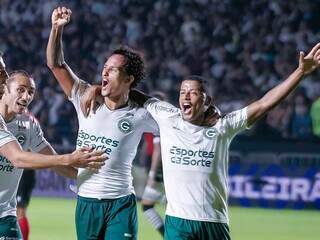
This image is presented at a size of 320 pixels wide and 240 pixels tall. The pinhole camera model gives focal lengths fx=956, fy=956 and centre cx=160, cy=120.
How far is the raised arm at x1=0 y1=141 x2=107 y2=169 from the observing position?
5961 millimetres

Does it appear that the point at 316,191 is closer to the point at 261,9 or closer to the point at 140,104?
the point at 261,9

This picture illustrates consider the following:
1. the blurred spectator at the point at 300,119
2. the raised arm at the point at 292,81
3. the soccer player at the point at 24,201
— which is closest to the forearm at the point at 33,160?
the raised arm at the point at 292,81

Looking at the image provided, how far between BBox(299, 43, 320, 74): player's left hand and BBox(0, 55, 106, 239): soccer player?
170 centimetres

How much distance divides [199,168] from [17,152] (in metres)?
1.45

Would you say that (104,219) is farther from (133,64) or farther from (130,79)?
(133,64)

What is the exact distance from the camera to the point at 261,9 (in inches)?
831

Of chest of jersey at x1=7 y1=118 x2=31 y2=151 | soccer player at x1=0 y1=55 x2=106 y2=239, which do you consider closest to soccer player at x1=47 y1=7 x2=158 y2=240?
soccer player at x1=0 y1=55 x2=106 y2=239

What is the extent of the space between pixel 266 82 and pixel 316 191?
3.60 metres

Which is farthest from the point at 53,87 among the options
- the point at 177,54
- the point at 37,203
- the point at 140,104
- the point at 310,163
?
the point at 140,104

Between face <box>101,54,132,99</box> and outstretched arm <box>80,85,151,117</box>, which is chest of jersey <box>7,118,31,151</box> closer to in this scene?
outstretched arm <box>80,85,151,117</box>

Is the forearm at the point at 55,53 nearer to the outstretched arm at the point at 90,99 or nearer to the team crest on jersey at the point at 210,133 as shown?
the outstretched arm at the point at 90,99

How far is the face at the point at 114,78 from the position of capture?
24.2 ft

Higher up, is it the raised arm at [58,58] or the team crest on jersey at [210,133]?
the raised arm at [58,58]

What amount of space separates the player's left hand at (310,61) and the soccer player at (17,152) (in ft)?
5.57
